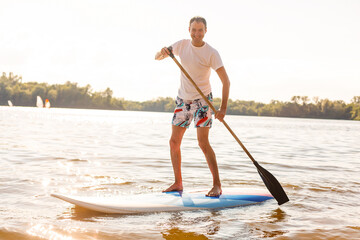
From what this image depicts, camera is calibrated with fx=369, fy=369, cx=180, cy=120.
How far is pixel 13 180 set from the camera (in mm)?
5434

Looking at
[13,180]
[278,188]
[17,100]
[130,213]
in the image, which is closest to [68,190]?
[13,180]

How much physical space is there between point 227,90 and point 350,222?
2.01 m

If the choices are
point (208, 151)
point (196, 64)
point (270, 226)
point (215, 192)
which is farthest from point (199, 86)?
point (270, 226)

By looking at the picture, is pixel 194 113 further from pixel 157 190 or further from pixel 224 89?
pixel 157 190

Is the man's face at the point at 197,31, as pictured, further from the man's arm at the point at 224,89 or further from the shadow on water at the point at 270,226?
the shadow on water at the point at 270,226

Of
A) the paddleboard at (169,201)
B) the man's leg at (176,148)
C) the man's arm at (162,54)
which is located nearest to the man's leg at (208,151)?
the paddleboard at (169,201)

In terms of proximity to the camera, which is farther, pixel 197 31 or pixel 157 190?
pixel 157 190

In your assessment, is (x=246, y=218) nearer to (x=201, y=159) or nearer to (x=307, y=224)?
(x=307, y=224)

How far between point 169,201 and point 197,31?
6.68 feet

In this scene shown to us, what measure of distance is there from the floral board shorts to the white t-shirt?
0.24 ft

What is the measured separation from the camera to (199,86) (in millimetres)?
4562

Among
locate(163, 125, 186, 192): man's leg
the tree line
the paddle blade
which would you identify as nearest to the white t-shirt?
locate(163, 125, 186, 192): man's leg

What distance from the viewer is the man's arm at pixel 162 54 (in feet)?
15.2

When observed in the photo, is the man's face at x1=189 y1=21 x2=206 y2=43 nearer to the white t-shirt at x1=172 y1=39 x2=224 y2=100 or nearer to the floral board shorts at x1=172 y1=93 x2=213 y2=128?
the white t-shirt at x1=172 y1=39 x2=224 y2=100
